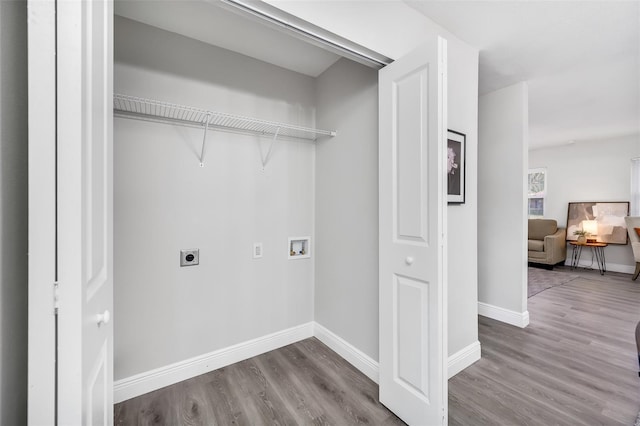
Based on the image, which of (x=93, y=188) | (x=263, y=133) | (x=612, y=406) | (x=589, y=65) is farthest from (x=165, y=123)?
(x=589, y=65)

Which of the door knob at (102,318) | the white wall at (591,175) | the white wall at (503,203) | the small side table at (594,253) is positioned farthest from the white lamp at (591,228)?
the door knob at (102,318)

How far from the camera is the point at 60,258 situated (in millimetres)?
593

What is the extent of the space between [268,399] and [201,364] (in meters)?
0.61

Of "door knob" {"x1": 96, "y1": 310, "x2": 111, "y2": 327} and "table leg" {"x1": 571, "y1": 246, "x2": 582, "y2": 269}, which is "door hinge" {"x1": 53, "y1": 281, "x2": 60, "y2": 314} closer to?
"door knob" {"x1": 96, "y1": 310, "x2": 111, "y2": 327}

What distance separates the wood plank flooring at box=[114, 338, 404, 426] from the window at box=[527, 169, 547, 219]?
6.46 meters

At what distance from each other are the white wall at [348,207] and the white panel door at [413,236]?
30cm

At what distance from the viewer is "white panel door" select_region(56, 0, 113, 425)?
593mm

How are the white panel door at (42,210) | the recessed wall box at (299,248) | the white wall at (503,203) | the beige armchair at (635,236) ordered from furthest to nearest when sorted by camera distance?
the beige armchair at (635,236) → the white wall at (503,203) → the recessed wall box at (299,248) → the white panel door at (42,210)

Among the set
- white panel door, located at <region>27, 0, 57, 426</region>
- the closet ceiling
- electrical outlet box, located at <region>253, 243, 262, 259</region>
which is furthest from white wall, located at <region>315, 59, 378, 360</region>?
white panel door, located at <region>27, 0, 57, 426</region>

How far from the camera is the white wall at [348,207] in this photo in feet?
6.65

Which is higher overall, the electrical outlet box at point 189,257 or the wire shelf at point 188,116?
the wire shelf at point 188,116

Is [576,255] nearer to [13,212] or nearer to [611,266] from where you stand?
[611,266]

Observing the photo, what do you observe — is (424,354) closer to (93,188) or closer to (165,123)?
(93,188)

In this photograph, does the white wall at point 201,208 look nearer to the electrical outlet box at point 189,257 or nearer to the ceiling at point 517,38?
the electrical outlet box at point 189,257
